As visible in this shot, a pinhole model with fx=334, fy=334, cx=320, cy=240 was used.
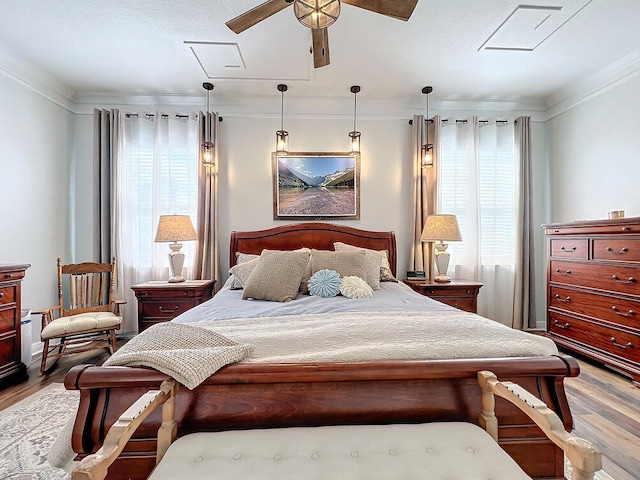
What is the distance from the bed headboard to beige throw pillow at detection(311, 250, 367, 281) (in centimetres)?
74

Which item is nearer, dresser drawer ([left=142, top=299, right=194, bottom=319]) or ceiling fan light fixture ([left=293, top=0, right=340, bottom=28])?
ceiling fan light fixture ([left=293, top=0, right=340, bottom=28])

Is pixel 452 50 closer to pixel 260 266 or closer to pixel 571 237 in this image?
pixel 571 237

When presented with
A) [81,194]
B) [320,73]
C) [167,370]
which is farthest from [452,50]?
[81,194]

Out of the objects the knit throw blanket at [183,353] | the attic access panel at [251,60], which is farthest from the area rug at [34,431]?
the attic access panel at [251,60]

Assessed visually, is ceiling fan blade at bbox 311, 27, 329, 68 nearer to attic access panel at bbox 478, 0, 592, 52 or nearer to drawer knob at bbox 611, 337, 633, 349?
attic access panel at bbox 478, 0, 592, 52

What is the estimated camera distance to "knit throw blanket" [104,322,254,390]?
3.77 feet

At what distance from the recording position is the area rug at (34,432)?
1666 millimetres

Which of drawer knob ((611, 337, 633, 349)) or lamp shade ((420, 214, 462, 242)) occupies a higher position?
lamp shade ((420, 214, 462, 242))

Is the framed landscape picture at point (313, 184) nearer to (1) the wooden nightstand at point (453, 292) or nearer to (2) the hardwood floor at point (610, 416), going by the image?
(1) the wooden nightstand at point (453, 292)

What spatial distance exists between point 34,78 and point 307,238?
3.10m

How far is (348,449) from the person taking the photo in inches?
41.8

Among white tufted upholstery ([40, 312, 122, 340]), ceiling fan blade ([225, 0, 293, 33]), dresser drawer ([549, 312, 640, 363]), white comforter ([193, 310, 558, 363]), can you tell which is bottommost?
dresser drawer ([549, 312, 640, 363])

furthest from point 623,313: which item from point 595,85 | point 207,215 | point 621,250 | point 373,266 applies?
point 207,215

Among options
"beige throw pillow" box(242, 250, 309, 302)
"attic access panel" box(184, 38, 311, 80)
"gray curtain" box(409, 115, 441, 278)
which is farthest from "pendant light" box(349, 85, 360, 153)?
"beige throw pillow" box(242, 250, 309, 302)
